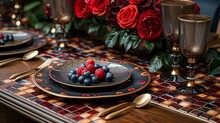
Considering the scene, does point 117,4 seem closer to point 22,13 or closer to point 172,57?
point 172,57

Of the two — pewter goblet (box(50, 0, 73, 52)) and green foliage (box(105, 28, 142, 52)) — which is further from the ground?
pewter goblet (box(50, 0, 73, 52))

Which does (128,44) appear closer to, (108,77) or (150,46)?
(150,46)

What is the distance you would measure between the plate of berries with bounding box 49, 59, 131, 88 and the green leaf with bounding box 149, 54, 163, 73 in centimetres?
10

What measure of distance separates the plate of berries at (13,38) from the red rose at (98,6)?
0.26 metres

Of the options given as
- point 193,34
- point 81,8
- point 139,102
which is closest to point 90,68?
point 139,102

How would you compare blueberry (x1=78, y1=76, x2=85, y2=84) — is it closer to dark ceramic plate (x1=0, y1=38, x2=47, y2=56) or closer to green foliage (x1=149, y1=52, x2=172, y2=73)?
green foliage (x1=149, y1=52, x2=172, y2=73)

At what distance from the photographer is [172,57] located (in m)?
1.08

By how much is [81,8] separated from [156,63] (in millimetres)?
347

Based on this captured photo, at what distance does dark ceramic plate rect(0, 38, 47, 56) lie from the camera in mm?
1255

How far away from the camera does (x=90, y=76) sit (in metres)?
0.97

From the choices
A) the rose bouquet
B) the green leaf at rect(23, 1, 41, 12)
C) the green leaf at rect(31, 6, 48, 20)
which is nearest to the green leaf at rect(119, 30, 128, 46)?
the rose bouquet

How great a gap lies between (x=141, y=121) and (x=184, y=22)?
0.82 feet

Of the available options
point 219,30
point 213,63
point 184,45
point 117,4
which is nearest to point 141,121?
point 184,45

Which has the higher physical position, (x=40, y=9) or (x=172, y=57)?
(x=40, y=9)
